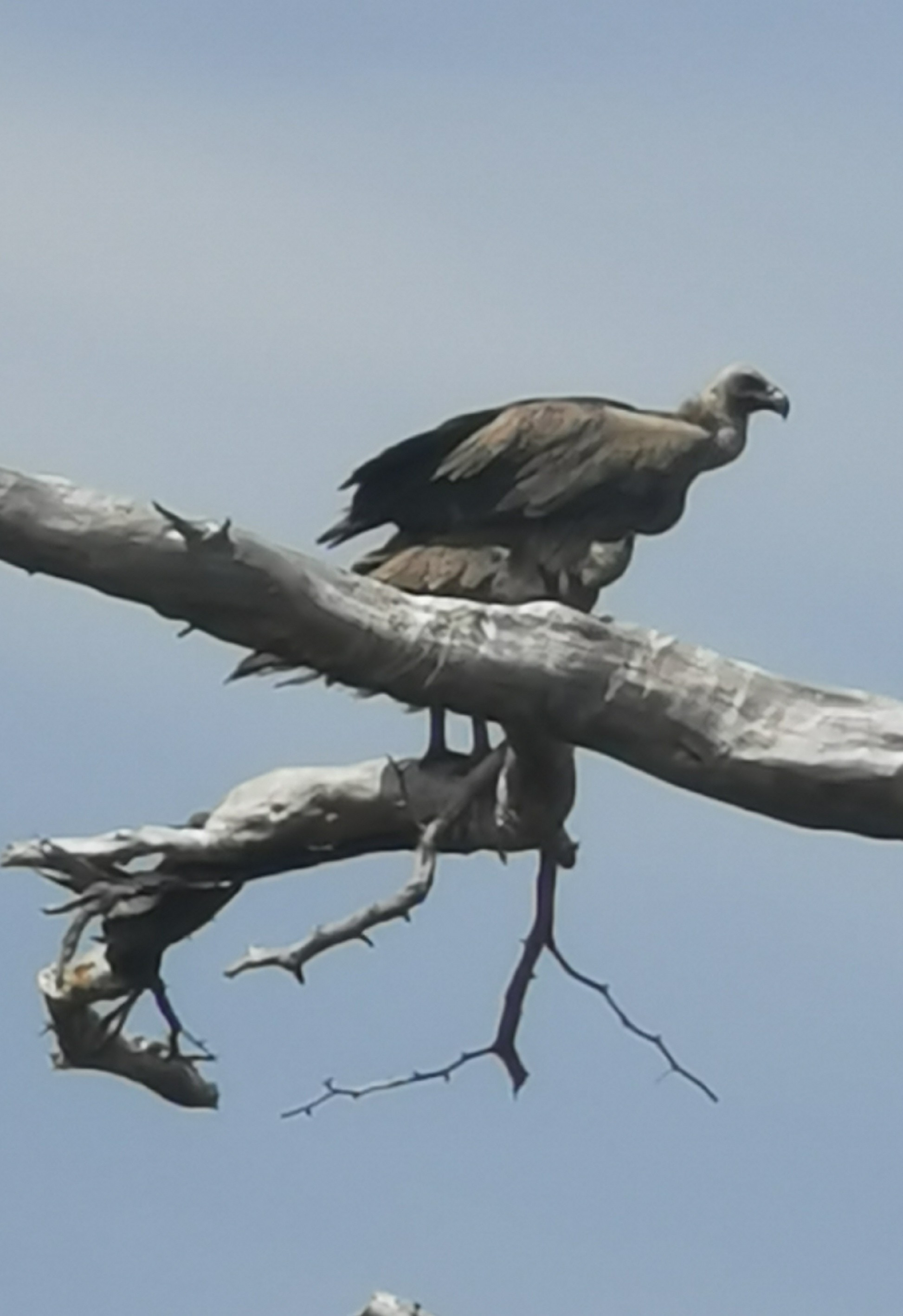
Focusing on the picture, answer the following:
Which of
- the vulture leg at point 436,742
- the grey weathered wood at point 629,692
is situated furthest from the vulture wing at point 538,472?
the grey weathered wood at point 629,692

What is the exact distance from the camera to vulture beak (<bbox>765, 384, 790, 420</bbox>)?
462 inches

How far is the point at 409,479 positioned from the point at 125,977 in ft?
6.39

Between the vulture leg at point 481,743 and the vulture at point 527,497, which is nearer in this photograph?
the vulture leg at point 481,743

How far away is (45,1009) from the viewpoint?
889cm

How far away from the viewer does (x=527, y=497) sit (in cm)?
1027

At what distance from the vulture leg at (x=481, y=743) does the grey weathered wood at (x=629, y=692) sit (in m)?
1.34

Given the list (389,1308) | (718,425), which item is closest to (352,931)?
(389,1308)

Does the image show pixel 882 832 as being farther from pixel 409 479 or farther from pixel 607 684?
pixel 409 479

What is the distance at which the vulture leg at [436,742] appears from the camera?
798 cm

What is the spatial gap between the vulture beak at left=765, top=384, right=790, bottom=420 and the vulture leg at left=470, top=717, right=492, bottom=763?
12.5 ft

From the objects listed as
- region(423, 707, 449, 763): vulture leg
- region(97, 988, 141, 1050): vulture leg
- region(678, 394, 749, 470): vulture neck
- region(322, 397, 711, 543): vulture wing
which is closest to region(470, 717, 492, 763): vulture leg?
region(423, 707, 449, 763): vulture leg

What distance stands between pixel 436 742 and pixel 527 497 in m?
2.29

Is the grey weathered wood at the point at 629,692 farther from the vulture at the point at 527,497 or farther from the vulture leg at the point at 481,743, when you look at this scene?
the vulture at the point at 527,497

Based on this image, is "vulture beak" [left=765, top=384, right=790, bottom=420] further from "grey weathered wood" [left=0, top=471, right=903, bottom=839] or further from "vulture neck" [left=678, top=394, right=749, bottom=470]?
"grey weathered wood" [left=0, top=471, right=903, bottom=839]
